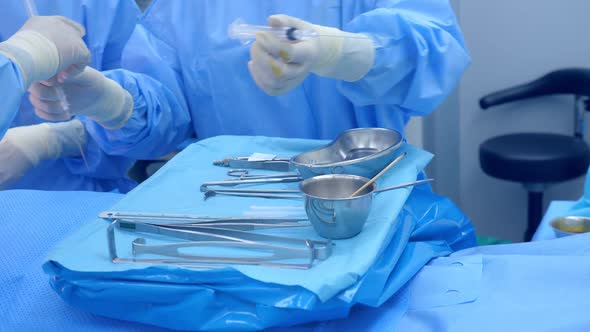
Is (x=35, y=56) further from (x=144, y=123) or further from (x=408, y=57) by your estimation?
(x=408, y=57)

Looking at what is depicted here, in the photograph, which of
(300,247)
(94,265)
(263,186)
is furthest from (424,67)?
(94,265)

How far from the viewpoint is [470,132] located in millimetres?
2943

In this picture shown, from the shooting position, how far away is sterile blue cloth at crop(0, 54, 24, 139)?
0.86 metres

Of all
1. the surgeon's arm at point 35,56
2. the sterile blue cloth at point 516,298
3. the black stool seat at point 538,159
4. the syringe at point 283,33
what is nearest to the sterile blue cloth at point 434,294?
the sterile blue cloth at point 516,298

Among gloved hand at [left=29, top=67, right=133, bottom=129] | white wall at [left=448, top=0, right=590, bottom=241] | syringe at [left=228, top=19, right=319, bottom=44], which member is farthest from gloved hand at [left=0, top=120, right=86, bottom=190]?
white wall at [left=448, top=0, right=590, bottom=241]

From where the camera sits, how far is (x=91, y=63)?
5.10ft

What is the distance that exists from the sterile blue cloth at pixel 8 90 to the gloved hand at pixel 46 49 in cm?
3

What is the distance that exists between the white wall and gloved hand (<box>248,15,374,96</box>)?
165 centimetres

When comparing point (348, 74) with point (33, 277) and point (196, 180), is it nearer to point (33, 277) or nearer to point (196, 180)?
point (196, 180)

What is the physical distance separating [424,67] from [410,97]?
0.06m

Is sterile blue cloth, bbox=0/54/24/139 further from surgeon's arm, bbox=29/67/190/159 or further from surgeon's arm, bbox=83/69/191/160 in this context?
surgeon's arm, bbox=83/69/191/160

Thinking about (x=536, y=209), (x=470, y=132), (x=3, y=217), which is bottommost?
(x=536, y=209)

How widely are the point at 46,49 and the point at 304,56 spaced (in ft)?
1.34

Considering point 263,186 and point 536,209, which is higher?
point 263,186
